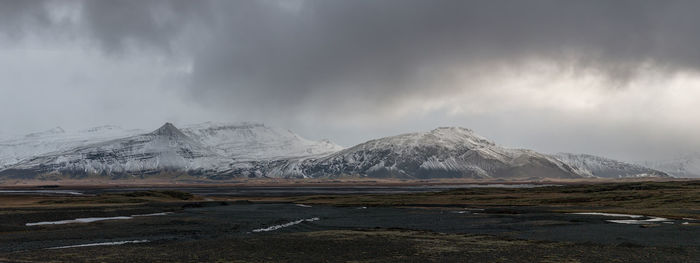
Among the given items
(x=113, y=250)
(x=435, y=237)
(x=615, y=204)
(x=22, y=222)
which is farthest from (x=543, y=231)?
(x=22, y=222)

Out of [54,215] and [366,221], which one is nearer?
[366,221]

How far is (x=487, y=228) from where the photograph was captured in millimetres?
56531

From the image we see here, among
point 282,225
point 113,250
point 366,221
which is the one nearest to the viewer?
point 113,250

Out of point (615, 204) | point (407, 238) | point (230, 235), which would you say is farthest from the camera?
point (615, 204)

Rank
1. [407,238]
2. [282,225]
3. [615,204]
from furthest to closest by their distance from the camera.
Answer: [615,204], [282,225], [407,238]

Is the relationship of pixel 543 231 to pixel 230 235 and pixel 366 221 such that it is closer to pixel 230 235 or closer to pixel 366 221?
pixel 366 221

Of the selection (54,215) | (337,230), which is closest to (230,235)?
(337,230)

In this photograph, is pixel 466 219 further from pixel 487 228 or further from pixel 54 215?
pixel 54 215

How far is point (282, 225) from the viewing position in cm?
6325

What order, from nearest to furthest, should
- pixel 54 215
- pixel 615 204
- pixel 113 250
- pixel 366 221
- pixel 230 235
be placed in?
pixel 113 250 → pixel 230 235 → pixel 366 221 → pixel 54 215 → pixel 615 204

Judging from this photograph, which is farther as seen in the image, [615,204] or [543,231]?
[615,204]

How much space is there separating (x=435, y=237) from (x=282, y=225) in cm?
2190

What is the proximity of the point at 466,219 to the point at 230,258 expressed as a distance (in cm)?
4081

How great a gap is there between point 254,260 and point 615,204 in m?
82.1
